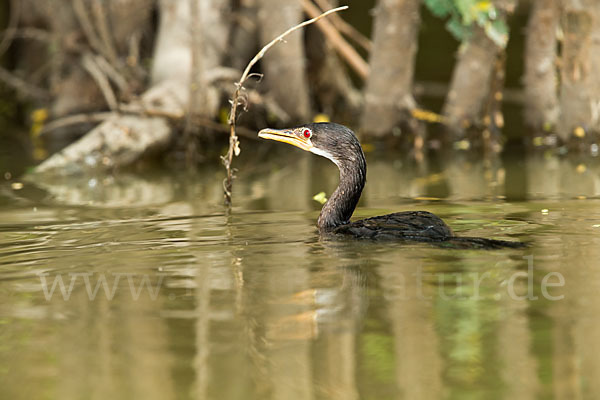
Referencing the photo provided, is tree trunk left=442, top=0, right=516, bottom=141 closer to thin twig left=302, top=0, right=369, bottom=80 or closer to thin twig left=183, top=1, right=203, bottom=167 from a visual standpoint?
thin twig left=302, top=0, right=369, bottom=80

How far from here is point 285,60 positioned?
1556cm

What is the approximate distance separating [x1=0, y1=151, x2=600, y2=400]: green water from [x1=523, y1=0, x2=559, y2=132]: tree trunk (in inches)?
197

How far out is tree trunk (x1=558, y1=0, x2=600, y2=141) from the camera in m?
12.5

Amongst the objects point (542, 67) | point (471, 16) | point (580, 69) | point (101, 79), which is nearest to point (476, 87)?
point (542, 67)

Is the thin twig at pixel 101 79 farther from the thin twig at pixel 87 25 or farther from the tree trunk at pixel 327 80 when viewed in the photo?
the tree trunk at pixel 327 80

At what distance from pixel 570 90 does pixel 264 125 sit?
5.43m

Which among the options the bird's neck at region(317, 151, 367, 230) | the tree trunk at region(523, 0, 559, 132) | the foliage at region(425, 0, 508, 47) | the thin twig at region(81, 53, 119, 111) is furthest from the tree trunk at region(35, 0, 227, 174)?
the bird's neck at region(317, 151, 367, 230)

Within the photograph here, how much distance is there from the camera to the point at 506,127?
1750 centimetres

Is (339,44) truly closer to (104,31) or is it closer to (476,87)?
(476,87)

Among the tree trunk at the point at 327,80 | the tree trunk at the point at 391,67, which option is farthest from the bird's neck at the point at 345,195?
the tree trunk at the point at 327,80

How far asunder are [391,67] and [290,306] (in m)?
9.20

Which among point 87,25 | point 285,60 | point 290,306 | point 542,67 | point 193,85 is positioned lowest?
point 290,306

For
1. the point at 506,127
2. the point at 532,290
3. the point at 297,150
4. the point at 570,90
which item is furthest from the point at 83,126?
the point at 532,290

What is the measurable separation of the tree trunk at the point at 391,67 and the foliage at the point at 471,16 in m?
0.76
